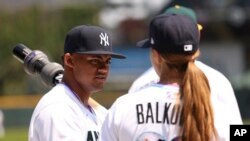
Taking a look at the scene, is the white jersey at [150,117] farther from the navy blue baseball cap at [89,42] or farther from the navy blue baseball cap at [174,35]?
the navy blue baseball cap at [89,42]

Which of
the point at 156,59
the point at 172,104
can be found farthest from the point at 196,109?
the point at 156,59

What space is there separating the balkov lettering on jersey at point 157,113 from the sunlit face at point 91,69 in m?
0.70

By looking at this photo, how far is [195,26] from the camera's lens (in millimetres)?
4238

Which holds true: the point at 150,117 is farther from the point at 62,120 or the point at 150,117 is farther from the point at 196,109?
the point at 62,120

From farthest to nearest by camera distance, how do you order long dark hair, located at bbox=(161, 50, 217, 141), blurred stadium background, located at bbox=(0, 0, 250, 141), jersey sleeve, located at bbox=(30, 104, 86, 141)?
blurred stadium background, located at bbox=(0, 0, 250, 141)
jersey sleeve, located at bbox=(30, 104, 86, 141)
long dark hair, located at bbox=(161, 50, 217, 141)

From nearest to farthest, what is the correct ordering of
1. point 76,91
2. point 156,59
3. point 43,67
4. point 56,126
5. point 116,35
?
point 156,59
point 56,126
point 76,91
point 43,67
point 116,35

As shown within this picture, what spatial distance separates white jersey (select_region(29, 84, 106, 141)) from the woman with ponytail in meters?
0.46

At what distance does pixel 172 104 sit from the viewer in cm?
409

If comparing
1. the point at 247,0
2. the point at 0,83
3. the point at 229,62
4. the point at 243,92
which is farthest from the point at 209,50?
the point at 243,92

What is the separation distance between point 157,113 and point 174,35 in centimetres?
37

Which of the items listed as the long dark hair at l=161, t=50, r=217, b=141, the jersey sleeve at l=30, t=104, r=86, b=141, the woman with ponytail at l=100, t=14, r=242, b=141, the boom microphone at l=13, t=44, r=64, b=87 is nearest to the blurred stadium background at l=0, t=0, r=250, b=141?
the boom microphone at l=13, t=44, r=64, b=87

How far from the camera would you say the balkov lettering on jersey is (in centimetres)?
408

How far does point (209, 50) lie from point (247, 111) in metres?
20.5

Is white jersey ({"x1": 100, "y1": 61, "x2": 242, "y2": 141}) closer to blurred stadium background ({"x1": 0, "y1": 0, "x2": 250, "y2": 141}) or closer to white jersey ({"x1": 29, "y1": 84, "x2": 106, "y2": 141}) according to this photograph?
white jersey ({"x1": 29, "y1": 84, "x2": 106, "y2": 141})
